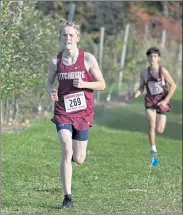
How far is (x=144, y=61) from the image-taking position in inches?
1176

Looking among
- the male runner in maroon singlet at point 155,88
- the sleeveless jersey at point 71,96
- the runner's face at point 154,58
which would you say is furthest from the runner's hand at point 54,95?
the runner's face at point 154,58

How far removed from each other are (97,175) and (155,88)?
2.80m

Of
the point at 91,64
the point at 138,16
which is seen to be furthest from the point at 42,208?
the point at 138,16

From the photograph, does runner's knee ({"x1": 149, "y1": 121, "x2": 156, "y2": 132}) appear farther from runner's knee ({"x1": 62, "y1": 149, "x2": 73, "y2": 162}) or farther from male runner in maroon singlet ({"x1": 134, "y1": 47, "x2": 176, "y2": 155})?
runner's knee ({"x1": 62, "y1": 149, "x2": 73, "y2": 162})

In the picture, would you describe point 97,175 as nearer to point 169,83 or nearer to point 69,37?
point 169,83

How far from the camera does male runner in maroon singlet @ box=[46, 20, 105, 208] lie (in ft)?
28.8

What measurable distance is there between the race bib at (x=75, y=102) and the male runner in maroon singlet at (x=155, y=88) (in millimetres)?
4771

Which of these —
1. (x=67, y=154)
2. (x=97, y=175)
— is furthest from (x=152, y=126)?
(x=67, y=154)

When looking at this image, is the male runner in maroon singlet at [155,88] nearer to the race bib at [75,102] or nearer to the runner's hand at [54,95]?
the race bib at [75,102]

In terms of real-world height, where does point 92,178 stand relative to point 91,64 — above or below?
below

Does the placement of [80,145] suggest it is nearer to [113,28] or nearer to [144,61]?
[144,61]

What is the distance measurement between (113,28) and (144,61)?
1189 centimetres

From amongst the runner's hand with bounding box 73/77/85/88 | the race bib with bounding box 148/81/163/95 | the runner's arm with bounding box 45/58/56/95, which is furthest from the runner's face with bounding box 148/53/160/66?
the runner's hand with bounding box 73/77/85/88

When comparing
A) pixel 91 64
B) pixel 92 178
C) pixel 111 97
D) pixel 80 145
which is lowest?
pixel 111 97
